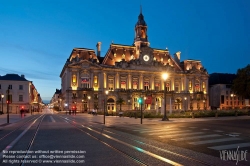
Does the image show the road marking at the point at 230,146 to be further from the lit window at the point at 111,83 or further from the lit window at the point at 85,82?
the lit window at the point at 111,83

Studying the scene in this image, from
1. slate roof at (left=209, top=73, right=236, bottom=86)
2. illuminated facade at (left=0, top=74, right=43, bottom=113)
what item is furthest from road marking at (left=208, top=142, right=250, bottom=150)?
slate roof at (left=209, top=73, right=236, bottom=86)

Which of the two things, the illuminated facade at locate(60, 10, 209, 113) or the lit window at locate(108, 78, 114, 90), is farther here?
the lit window at locate(108, 78, 114, 90)

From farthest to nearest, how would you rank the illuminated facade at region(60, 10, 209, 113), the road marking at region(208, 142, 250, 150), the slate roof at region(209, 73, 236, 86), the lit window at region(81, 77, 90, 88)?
1. the slate roof at region(209, 73, 236, 86)
2. the lit window at region(81, 77, 90, 88)
3. the illuminated facade at region(60, 10, 209, 113)
4. the road marking at region(208, 142, 250, 150)

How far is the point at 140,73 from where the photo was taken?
9331 cm

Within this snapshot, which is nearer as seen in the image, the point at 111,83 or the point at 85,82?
the point at 85,82

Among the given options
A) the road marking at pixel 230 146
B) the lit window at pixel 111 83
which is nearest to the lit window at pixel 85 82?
the lit window at pixel 111 83

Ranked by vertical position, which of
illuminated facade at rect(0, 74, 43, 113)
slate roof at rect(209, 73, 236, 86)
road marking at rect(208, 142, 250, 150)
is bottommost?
road marking at rect(208, 142, 250, 150)

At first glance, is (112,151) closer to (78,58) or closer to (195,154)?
(195,154)

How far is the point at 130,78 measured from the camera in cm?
9138

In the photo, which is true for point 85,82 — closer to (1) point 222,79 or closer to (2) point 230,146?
(1) point 222,79

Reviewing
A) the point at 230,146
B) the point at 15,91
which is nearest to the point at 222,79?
the point at 15,91

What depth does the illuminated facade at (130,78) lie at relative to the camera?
3238 inches

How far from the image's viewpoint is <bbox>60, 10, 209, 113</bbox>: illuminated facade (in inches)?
3238

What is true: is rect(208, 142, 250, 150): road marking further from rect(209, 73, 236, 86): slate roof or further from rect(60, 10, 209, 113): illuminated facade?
rect(209, 73, 236, 86): slate roof
